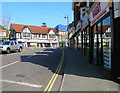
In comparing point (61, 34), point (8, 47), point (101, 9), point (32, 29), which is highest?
point (32, 29)

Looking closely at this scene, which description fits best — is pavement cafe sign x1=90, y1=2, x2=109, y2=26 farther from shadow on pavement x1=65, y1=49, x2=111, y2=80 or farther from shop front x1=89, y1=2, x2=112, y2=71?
shadow on pavement x1=65, y1=49, x2=111, y2=80

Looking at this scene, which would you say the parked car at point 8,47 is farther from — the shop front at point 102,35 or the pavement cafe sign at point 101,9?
the pavement cafe sign at point 101,9

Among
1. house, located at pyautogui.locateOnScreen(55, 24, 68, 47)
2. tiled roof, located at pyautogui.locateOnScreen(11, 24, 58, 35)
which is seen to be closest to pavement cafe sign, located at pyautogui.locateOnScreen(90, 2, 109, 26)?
tiled roof, located at pyautogui.locateOnScreen(11, 24, 58, 35)

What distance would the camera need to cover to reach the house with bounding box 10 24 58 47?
55.2 metres

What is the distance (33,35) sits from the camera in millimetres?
58062

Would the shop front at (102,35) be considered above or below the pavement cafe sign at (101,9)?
below

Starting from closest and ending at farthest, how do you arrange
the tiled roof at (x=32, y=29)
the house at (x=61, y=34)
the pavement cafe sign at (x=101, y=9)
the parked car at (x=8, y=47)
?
the pavement cafe sign at (x=101, y=9) → the parked car at (x=8, y=47) → the tiled roof at (x=32, y=29) → the house at (x=61, y=34)

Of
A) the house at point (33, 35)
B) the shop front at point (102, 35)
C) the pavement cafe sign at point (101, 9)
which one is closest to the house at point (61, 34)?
the house at point (33, 35)

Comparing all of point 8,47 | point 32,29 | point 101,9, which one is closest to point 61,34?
point 32,29

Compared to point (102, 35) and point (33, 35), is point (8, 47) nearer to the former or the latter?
point (102, 35)

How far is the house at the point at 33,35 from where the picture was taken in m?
55.2

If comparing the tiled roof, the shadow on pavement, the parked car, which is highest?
the tiled roof

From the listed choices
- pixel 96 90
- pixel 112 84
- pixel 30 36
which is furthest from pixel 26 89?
pixel 30 36

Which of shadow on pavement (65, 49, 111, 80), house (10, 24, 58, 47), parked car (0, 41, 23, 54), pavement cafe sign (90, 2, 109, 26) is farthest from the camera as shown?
house (10, 24, 58, 47)
